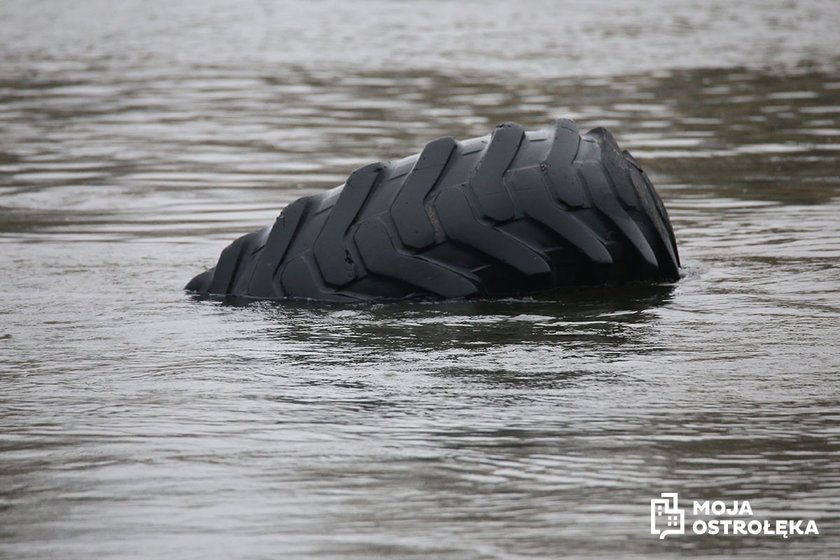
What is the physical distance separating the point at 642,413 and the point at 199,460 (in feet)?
3.06

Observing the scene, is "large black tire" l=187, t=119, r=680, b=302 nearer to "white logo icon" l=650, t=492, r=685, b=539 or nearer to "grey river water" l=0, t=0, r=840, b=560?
"grey river water" l=0, t=0, r=840, b=560

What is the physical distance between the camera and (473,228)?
4.41 metres

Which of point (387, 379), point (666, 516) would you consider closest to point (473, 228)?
point (387, 379)

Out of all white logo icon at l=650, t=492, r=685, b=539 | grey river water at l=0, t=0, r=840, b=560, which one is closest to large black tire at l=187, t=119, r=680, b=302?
grey river water at l=0, t=0, r=840, b=560

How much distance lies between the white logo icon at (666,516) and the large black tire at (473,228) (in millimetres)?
1930

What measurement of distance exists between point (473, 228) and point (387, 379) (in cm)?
105

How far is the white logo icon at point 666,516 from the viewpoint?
7.92 feet

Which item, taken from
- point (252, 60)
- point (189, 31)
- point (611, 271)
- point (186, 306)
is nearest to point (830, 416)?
point (611, 271)

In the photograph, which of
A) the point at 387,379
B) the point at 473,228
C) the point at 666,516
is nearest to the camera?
the point at 666,516

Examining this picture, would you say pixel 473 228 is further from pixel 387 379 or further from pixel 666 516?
pixel 666 516

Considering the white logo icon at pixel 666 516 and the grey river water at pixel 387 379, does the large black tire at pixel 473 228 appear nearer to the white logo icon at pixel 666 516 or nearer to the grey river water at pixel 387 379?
the grey river water at pixel 387 379

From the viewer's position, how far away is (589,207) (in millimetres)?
4484

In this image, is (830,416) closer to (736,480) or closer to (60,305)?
(736,480)

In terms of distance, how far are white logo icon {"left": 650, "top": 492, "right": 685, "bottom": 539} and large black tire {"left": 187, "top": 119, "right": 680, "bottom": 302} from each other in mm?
1930
